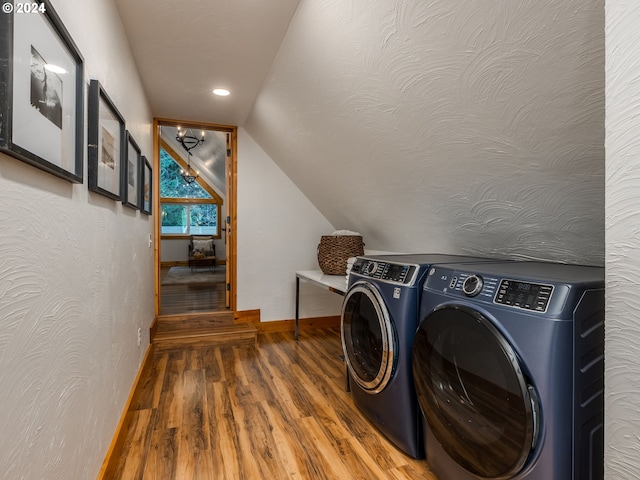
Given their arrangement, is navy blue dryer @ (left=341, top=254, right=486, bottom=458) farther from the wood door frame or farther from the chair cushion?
the chair cushion

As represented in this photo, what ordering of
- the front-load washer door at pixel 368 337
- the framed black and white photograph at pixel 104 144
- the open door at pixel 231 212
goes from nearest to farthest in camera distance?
the framed black and white photograph at pixel 104 144
the front-load washer door at pixel 368 337
the open door at pixel 231 212

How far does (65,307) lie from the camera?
0.99 meters

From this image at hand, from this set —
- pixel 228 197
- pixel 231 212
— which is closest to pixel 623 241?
pixel 231 212

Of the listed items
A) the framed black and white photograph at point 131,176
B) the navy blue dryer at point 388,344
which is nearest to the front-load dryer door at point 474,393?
the navy blue dryer at point 388,344

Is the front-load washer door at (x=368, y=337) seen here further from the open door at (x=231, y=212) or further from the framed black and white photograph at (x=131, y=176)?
the open door at (x=231, y=212)

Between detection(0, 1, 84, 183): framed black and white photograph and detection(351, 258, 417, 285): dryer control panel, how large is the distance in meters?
1.32

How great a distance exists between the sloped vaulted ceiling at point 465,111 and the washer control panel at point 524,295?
480 millimetres

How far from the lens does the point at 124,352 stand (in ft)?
6.02

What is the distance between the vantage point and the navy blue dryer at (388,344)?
1589 millimetres

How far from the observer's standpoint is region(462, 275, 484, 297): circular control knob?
1.22 meters

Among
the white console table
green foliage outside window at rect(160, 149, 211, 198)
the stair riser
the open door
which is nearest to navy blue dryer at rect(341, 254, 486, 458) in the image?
the white console table

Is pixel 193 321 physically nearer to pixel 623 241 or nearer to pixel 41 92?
pixel 41 92

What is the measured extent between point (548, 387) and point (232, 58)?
2297 mm

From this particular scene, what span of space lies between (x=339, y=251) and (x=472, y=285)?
1.88m
